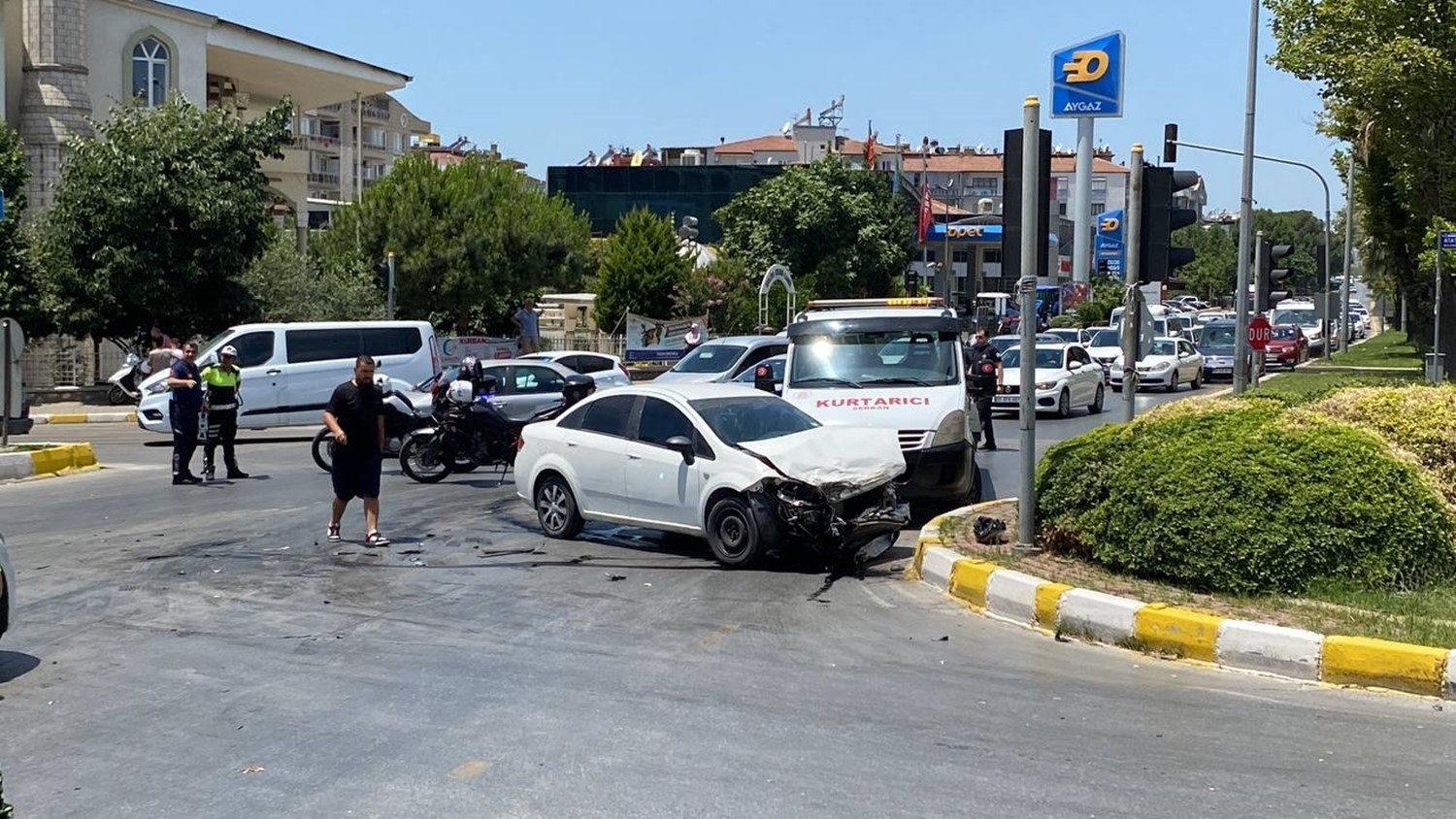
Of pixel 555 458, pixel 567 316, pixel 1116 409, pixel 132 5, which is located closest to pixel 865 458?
pixel 555 458

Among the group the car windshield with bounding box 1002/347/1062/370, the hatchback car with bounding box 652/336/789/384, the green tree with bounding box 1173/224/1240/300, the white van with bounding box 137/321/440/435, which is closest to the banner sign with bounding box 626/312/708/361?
the car windshield with bounding box 1002/347/1062/370

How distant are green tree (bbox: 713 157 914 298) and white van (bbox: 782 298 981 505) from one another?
42.5 metres

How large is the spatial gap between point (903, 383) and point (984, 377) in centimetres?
490

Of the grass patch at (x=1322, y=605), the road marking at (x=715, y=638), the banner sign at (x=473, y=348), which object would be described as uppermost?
the banner sign at (x=473, y=348)

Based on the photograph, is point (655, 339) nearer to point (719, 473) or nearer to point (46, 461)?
point (46, 461)

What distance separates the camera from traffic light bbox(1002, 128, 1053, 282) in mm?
10312

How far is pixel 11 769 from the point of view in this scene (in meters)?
5.90

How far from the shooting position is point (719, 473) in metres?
11.0

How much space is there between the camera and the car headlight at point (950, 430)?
13352mm

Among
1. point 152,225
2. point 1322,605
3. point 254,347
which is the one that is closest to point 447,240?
point 152,225

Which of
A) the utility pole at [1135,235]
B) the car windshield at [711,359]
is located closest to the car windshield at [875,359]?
the utility pole at [1135,235]

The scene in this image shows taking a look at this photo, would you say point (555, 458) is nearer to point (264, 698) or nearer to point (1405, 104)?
point (264, 698)

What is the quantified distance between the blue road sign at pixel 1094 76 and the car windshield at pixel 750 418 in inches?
1507

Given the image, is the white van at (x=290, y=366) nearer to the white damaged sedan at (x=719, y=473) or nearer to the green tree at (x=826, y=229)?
the white damaged sedan at (x=719, y=473)
